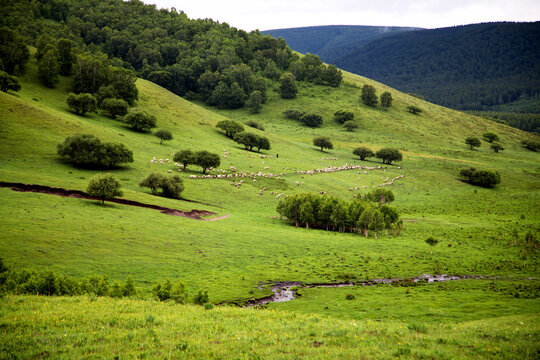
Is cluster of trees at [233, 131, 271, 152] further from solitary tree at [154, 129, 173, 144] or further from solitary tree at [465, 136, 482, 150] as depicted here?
solitary tree at [465, 136, 482, 150]

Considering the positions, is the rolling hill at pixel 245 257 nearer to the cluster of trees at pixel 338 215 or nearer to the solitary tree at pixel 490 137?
the cluster of trees at pixel 338 215

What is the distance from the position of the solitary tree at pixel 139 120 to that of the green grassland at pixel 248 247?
3.80 metres

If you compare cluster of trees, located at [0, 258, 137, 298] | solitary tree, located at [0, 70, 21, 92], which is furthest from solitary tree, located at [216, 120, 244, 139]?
cluster of trees, located at [0, 258, 137, 298]

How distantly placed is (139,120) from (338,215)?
78.1 meters

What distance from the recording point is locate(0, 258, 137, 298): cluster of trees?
72.3 ft

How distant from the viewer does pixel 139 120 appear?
358ft

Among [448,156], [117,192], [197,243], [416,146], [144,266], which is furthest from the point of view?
[416,146]

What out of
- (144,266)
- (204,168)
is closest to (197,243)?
(144,266)

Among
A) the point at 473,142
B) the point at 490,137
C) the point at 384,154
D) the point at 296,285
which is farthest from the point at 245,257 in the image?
the point at 490,137

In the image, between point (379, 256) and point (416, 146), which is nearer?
point (379, 256)

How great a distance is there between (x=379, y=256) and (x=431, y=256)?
8152 millimetres

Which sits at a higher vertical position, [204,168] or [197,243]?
[204,168]

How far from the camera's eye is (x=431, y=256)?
49.8 m

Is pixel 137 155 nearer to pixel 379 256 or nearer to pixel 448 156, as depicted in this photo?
pixel 379 256
